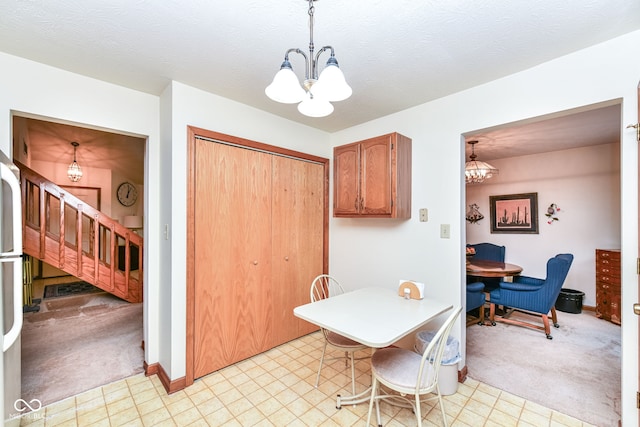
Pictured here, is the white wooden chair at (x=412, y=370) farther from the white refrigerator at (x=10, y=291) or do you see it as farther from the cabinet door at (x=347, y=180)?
the white refrigerator at (x=10, y=291)

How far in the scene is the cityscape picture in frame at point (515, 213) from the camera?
179 inches

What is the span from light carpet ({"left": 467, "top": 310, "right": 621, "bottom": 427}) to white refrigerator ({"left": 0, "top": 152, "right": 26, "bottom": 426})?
3049mm

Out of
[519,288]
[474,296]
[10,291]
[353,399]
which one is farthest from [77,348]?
[519,288]

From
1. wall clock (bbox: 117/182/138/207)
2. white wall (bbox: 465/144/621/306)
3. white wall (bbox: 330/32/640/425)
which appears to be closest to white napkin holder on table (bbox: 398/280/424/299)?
white wall (bbox: 330/32/640/425)

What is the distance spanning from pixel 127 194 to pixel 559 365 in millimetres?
8316

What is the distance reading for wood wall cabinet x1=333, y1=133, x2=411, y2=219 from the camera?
245 cm

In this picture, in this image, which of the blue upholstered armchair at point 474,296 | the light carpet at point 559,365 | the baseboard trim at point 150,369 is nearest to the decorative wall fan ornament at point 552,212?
the light carpet at point 559,365

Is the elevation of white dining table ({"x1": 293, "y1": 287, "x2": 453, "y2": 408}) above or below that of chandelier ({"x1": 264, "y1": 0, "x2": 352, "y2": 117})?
below

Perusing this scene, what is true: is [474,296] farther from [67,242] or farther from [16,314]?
[67,242]

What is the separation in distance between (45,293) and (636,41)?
25.4ft

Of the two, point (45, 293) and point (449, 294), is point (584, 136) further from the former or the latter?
point (45, 293)

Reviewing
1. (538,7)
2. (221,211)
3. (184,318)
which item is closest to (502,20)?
(538,7)

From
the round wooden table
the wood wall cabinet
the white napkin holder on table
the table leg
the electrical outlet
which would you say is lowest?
the table leg

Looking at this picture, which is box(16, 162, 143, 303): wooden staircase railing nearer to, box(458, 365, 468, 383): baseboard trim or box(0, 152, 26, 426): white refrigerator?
box(0, 152, 26, 426): white refrigerator
